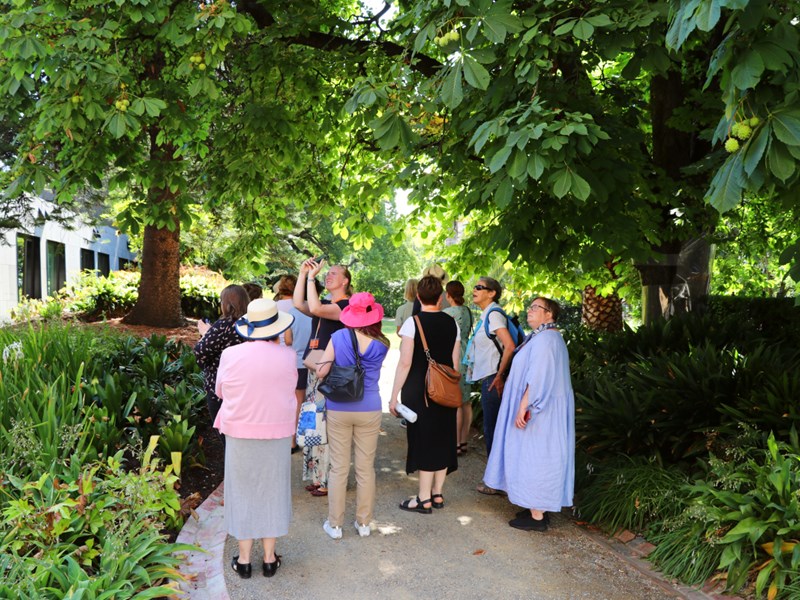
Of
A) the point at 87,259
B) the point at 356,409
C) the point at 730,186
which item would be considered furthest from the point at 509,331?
the point at 87,259

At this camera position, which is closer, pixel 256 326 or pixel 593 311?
pixel 256 326

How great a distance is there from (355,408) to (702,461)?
270 cm

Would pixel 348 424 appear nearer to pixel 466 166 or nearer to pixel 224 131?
pixel 466 166

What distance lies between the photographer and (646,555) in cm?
494

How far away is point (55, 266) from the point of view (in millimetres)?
25234

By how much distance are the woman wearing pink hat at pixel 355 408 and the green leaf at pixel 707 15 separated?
2.83m

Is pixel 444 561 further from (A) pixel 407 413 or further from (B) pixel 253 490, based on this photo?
(B) pixel 253 490

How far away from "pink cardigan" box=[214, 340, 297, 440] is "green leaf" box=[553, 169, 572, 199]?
1.98 metres

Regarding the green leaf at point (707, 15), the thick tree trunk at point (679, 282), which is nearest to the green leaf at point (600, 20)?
the green leaf at point (707, 15)

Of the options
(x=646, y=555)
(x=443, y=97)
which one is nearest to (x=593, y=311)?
(x=646, y=555)

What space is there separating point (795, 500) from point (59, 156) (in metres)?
7.36

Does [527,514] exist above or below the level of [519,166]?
below

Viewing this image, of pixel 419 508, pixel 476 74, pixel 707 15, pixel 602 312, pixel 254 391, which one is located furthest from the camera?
pixel 602 312

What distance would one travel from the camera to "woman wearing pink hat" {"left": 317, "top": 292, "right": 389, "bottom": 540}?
498 cm
